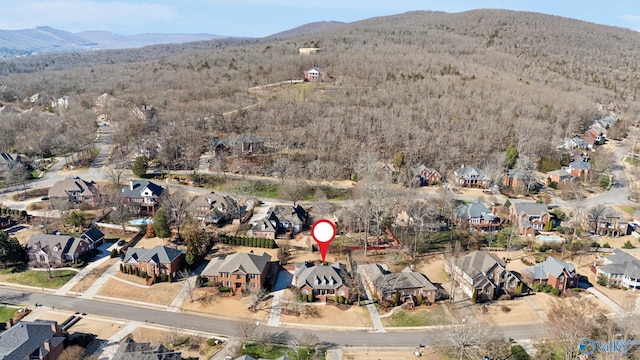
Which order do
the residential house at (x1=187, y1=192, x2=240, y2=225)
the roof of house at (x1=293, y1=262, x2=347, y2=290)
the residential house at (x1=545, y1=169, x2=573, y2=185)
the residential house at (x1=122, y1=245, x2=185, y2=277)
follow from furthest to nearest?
the residential house at (x1=545, y1=169, x2=573, y2=185) < the residential house at (x1=187, y1=192, x2=240, y2=225) < the residential house at (x1=122, y1=245, x2=185, y2=277) < the roof of house at (x1=293, y1=262, x2=347, y2=290)

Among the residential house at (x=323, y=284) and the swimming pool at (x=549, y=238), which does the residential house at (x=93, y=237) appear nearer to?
the residential house at (x=323, y=284)

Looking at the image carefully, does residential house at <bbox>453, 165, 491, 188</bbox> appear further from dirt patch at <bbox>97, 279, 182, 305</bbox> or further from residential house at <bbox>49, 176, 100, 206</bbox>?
residential house at <bbox>49, 176, 100, 206</bbox>

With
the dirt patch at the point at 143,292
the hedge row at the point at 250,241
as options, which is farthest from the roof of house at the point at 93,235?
the hedge row at the point at 250,241

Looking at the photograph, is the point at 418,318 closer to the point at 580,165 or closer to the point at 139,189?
the point at 139,189

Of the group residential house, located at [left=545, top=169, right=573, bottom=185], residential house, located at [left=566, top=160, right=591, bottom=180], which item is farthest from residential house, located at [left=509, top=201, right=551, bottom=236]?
residential house, located at [left=566, top=160, right=591, bottom=180]

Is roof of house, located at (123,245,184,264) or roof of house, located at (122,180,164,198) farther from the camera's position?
roof of house, located at (122,180,164,198)

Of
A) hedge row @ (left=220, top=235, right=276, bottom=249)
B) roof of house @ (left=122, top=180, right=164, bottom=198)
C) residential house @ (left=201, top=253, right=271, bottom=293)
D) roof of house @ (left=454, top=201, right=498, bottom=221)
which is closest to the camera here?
residential house @ (left=201, top=253, right=271, bottom=293)

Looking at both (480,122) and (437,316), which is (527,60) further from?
(437,316)

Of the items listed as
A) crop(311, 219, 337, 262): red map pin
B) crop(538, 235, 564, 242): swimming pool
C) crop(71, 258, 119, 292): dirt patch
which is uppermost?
crop(311, 219, 337, 262): red map pin
